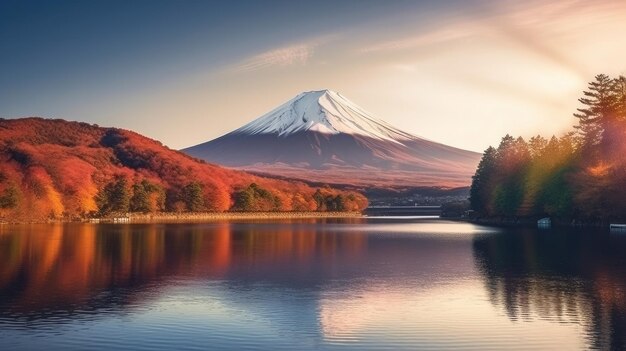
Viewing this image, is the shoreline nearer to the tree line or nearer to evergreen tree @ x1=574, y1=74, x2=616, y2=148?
the tree line

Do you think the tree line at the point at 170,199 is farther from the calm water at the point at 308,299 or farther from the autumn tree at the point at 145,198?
the calm water at the point at 308,299

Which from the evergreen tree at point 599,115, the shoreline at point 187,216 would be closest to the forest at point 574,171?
the evergreen tree at point 599,115

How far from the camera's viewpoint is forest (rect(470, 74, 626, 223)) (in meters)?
90.1

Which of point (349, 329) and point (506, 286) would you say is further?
point (506, 286)

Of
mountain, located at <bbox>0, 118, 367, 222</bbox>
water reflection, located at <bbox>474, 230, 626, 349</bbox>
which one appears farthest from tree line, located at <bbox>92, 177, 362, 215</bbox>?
water reflection, located at <bbox>474, 230, 626, 349</bbox>

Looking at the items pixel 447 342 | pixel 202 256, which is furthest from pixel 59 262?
pixel 447 342

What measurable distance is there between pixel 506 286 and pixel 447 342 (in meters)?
14.6

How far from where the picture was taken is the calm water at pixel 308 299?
2344 cm

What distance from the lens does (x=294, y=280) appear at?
3869 centimetres

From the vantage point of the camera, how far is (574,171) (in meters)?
99.2

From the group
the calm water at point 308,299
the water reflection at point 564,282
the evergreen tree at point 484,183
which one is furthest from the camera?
the evergreen tree at point 484,183

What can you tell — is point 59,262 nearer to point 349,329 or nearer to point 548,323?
point 349,329

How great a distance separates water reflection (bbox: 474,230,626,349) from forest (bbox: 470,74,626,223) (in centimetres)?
2432

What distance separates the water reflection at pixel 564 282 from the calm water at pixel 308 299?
0.28ft
